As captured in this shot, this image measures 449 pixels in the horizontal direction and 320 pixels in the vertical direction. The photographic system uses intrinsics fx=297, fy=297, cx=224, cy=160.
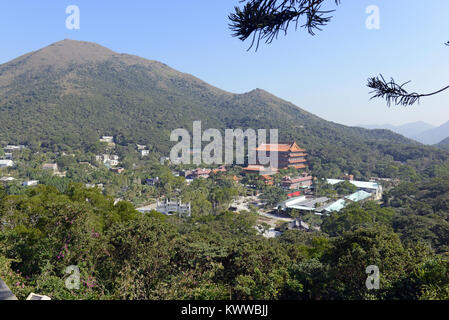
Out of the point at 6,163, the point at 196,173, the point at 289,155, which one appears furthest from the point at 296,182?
the point at 6,163

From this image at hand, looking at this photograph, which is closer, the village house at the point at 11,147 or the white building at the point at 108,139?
the village house at the point at 11,147

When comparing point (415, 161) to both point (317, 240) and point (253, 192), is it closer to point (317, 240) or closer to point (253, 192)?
point (253, 192)

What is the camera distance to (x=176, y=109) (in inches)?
3152

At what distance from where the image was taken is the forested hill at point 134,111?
158ft

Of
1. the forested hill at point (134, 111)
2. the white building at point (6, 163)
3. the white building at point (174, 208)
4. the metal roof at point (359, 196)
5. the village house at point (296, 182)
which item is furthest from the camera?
the forested hill at point (134, 111)

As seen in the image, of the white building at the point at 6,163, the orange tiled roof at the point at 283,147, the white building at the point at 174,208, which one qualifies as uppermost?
the orange tiled roof at the point at 283,147

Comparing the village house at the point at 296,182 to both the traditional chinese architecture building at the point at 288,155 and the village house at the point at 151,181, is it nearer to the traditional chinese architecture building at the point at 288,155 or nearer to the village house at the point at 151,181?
the traditional chinese architecture building at the point at 288,155

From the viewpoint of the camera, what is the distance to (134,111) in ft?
243

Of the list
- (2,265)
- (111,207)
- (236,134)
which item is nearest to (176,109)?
(236,134)

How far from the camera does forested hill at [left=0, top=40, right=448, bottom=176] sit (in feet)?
158

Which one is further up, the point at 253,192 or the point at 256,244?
the point at 256,244

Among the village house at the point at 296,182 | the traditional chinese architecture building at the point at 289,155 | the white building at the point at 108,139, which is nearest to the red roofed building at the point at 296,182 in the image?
the village house at the point at 296,182
